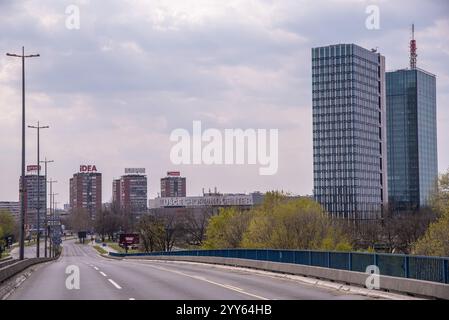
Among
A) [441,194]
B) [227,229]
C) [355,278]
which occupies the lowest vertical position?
[227,229]

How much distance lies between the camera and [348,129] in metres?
179

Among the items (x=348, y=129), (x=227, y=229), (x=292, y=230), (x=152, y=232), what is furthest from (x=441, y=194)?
(x=348, y=129)

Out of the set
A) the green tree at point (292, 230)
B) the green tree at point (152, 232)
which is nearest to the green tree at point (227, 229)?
the green tree at point (292, 230)

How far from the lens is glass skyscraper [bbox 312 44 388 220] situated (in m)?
176

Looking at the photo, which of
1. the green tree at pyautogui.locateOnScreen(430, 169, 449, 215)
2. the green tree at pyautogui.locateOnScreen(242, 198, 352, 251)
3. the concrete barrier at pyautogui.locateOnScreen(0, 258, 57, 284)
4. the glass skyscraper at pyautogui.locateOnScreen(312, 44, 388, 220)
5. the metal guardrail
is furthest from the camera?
the glass skyscraper at pyautogui.locateOnScreen(312, 44, 388, 220)

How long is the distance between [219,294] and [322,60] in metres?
164

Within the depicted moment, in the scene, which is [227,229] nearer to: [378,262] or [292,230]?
[292,230]

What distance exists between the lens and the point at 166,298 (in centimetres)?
2017

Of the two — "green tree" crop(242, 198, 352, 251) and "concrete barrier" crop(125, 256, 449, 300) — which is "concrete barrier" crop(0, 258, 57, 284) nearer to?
"concrete barrier" crop(125, 256, 449, 300)

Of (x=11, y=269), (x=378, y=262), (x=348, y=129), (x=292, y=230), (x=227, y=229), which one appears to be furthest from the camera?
(x=348, y=129)

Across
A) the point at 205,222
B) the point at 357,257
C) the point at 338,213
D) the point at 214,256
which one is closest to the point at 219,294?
the point at 357,257

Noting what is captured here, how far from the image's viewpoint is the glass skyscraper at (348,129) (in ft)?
576

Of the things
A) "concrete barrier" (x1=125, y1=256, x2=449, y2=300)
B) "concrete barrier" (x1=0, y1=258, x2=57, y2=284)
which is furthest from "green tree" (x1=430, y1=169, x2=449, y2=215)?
"concrete barrier" (x1=0, y1=258, x2=57, y2=284)

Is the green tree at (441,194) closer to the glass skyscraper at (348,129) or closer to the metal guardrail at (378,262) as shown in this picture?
the metal guardrail at (378,262)
